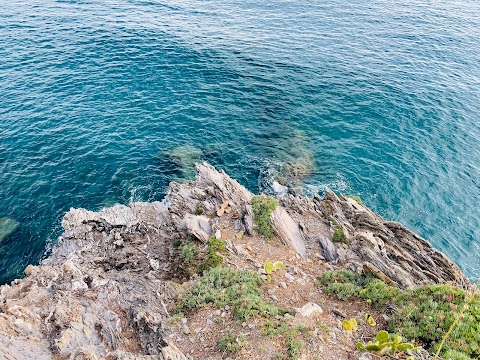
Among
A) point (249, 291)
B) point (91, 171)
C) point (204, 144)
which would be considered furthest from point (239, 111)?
point (249, 291)

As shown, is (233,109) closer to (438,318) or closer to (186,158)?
(186,158)

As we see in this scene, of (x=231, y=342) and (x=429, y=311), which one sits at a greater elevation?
(x=429, y=311)

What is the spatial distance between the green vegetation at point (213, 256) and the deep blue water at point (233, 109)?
14167 millimetres

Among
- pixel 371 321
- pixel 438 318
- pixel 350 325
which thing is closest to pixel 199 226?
pixel 350 325

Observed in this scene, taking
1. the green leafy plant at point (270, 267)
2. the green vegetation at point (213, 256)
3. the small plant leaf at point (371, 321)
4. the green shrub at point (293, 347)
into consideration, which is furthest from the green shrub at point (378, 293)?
the green vegetation at point (213, 256)

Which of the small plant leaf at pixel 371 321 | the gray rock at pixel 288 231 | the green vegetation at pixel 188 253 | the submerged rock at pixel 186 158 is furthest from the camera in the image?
the submerged rock at pixel 186 158

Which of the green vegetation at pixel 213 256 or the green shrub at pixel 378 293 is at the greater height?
the green shrub at pixel 378 293

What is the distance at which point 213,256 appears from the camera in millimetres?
21188

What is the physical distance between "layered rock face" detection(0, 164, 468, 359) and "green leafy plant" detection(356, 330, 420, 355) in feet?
19.8

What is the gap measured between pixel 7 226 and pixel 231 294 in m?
23.7

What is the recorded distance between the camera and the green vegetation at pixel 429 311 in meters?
13.9

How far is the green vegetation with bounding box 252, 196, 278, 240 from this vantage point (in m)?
23.8

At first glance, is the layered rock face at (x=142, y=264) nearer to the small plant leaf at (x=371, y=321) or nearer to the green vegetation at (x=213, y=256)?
the green vegetation at (x=213, y=256)

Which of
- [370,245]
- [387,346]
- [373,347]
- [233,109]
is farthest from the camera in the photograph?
[233,109]
